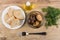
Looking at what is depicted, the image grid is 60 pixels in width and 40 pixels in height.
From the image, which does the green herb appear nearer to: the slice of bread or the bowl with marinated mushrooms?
the bowl with marinated mushrooms

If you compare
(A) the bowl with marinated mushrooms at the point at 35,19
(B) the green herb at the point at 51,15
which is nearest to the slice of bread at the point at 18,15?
(A) the bowl with marinated mushrooms at the point at 35,19

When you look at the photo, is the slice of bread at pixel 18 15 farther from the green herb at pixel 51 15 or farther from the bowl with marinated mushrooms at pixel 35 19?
the green herb at pixel 51 15

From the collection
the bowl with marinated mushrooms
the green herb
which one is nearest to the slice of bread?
the bowl with marinated mushrooms

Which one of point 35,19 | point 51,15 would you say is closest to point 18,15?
point 35,19

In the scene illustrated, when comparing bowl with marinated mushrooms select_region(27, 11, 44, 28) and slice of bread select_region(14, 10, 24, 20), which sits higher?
slice of bread select_region(14, 10, 24, 20)

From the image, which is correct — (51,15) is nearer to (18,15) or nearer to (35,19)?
(35,19)
